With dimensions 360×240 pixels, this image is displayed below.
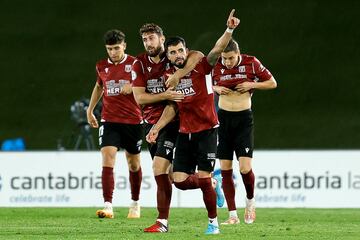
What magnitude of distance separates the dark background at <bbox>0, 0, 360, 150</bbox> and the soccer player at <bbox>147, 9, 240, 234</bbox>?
962cm

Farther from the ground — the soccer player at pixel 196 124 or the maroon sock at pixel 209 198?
the soccer player at pixel 196 124

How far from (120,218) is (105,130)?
3.52 feet

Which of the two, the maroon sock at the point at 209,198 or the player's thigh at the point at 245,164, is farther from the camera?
the player's thigh at the point at 245,164

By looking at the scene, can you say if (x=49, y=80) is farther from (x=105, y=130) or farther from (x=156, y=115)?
(x=156, y=115)

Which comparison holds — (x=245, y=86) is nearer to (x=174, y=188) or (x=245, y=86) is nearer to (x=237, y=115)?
(x=237, y=115)

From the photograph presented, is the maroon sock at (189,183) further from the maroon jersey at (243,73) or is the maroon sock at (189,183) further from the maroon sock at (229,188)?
the maroon jersey at (243,73)

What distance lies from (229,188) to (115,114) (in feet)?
5.95

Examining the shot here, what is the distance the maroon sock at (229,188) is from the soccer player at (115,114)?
4.79ft

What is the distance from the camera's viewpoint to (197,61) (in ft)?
33.8

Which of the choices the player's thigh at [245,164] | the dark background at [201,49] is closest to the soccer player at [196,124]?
the player's thigh at [245,164]

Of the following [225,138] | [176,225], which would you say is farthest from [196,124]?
[225,138]

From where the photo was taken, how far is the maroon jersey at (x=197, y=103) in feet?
34.1

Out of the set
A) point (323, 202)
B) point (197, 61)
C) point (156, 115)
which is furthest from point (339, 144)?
point (197, 61)

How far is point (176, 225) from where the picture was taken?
11906mm
